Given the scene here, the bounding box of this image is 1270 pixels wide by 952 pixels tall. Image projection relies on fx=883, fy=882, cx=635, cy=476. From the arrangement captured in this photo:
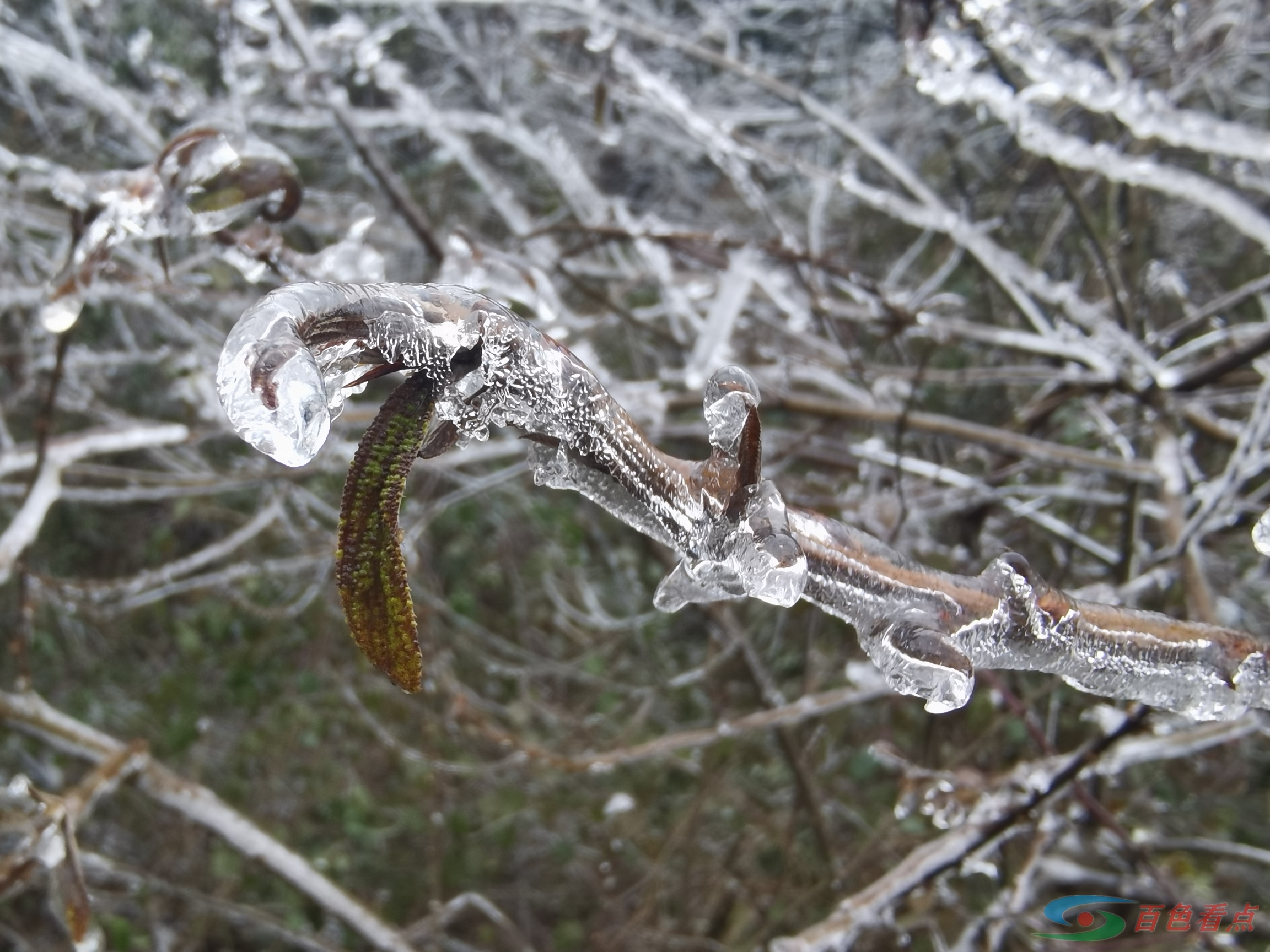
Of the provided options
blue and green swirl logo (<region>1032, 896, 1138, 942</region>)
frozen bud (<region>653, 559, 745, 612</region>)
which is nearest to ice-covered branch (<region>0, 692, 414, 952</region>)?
frozen bud (<region>653, 559, 745, 612</region>)

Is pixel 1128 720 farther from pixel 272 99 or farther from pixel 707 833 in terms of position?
pixel 272 99

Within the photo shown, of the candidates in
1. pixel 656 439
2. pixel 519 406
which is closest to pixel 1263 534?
pixel 519 406

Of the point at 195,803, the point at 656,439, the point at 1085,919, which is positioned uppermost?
the point at 656,439

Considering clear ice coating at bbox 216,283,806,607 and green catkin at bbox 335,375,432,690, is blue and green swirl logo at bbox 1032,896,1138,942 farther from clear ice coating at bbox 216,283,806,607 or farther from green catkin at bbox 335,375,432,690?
green catkin at bbox 335,375,432,690

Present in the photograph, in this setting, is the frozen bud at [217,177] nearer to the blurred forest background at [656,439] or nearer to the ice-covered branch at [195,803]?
the blurred forest background at [656,439]

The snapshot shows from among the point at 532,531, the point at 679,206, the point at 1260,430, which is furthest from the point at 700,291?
the point at 532,531

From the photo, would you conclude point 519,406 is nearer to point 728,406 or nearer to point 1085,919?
point 728,406

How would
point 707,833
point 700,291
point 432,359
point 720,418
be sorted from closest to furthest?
point 432,359
point 720,418
point 700,291
point 707,833
